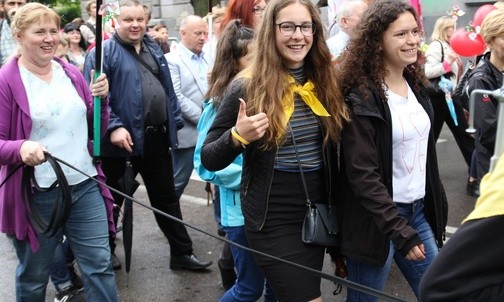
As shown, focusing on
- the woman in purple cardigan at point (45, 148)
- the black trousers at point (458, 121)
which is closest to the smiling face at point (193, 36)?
the woman in purple cardigan at point (45, 148)

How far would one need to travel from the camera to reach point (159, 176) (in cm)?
510

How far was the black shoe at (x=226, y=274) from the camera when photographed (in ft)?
15.4

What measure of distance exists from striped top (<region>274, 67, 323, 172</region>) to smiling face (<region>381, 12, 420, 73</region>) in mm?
477

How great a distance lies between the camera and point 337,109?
119 inches

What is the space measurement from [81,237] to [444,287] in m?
2.60

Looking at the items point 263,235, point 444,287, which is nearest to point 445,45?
point 263,235

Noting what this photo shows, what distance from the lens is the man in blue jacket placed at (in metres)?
4.77

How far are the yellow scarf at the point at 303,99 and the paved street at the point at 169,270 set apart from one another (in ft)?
6.69

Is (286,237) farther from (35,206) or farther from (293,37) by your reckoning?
(35,206)

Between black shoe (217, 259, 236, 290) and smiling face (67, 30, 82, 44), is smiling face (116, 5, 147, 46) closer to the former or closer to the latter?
black shoe (217, 259, 236, 290)

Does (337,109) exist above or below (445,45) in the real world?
above

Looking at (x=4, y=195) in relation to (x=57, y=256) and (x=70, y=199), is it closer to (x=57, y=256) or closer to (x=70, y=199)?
(x=70, y=199)

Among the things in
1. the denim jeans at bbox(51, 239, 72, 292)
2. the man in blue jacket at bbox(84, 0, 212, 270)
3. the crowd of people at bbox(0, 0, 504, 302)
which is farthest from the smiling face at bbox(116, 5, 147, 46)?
the denim jeans at bbox(51, 239, 72, 292)

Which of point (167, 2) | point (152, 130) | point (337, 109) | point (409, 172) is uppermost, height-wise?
point (337, 109)
